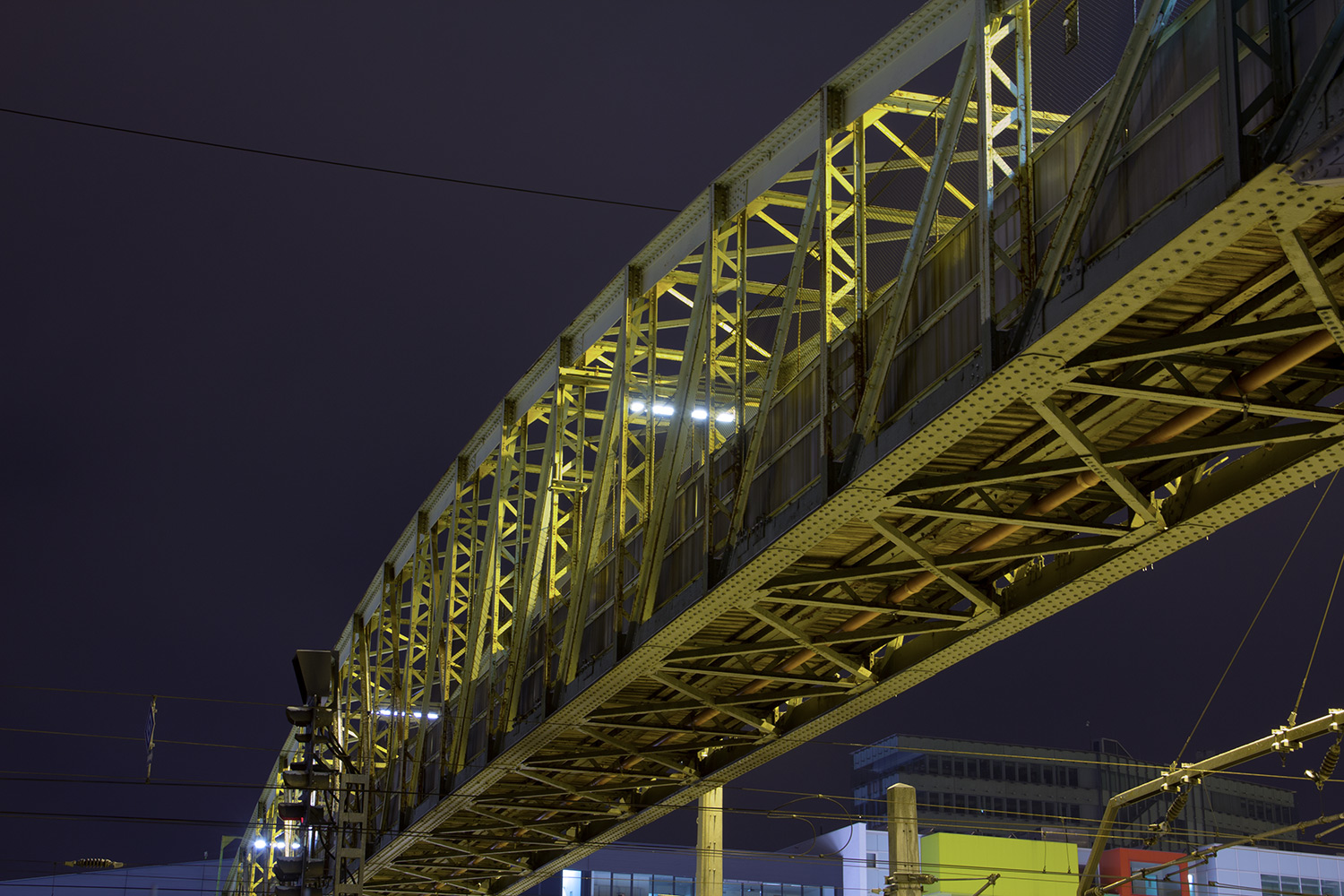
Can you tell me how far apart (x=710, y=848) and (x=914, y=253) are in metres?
17.7

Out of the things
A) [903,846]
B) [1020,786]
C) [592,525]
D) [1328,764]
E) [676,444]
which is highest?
[1020,786]

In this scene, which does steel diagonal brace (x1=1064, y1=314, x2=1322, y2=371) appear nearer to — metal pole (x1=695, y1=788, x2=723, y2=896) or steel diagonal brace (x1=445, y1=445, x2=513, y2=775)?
steel diagonal brace (x1=445, y1=445, x2=513, y2=775)

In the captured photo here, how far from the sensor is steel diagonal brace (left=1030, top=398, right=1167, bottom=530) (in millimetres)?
13617

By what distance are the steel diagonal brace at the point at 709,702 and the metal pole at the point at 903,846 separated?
9.83ft

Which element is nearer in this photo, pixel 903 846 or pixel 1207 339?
pixel 1207 339

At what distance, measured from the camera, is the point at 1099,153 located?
1242 centimetres

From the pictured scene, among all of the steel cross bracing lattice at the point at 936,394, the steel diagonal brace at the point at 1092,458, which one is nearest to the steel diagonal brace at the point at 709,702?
the steel cross bracing lattice at the point at 936,394

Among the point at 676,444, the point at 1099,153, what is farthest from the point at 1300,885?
the point at 1099,153

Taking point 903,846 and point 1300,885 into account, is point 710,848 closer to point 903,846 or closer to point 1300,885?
point 903,846

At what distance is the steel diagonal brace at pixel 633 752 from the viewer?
1055 inches

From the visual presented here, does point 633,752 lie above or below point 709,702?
below

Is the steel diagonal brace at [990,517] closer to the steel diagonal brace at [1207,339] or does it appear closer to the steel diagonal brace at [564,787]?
the steel diagonal brace at [1207,339]

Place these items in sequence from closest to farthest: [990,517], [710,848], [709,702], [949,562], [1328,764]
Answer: [990,517] < [1328,764] < [949,562] < [709,702] < [710,848]

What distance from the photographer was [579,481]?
26.9m
